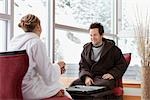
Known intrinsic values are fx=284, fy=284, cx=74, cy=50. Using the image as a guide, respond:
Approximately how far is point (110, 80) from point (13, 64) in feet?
4.48

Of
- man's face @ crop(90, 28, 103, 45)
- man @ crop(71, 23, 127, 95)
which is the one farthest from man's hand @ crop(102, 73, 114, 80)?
man's face @ crop(90, 28, 103, 45)

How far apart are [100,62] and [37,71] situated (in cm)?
113

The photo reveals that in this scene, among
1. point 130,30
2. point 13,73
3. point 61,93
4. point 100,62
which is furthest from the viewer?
point 130,30

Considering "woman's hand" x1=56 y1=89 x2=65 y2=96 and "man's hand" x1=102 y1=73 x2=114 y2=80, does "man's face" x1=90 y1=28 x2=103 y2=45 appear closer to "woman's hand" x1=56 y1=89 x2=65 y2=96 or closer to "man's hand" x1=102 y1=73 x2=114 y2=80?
"man's hand" x1=102 y1=73 x2=114 y2=80

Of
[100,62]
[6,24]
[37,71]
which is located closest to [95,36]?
[100,62]

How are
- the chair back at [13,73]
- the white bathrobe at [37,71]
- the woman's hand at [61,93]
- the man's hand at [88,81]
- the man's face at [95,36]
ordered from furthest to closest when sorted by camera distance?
the man's face at [95,36] → the man's hand at [88,81] → the woman's hand at [61,93] → the white bathrobe at [37,71] → the chair back at [13,73]

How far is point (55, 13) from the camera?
Result: 13.6ft

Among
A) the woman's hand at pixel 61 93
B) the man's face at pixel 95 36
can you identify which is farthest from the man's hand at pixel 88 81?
the woman's hand at pixel 61 93

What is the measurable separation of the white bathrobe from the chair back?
12cm

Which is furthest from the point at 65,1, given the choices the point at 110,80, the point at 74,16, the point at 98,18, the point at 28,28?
the point at 28,28

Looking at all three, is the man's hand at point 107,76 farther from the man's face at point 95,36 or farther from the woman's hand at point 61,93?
the woman's hand at point 61,93

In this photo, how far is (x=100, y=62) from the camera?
10.9ft

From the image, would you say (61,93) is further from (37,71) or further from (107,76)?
(107,76)

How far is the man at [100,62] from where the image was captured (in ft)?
10.7
